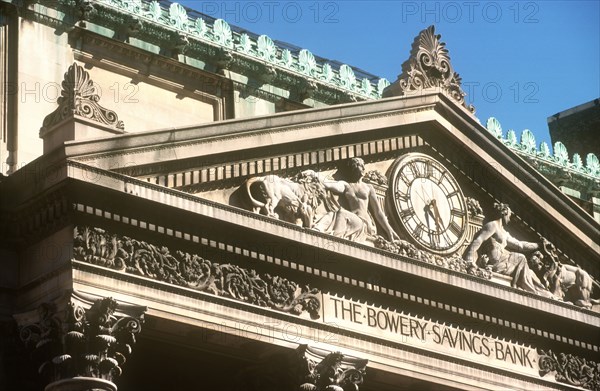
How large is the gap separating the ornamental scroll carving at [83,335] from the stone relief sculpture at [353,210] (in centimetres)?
594

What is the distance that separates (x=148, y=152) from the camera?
1308 inches

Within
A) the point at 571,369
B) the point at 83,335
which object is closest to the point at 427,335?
Answer: the point at 571,369

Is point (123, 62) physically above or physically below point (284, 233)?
above

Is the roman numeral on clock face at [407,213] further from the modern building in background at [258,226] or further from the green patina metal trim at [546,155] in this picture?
the green patina metal trim at [546,155]

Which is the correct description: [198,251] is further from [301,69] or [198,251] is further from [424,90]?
[301,69]

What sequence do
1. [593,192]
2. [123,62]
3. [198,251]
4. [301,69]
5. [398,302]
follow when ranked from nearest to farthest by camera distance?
[198,251] → [398,302] → [123,62] → [301,69] → [593,192]

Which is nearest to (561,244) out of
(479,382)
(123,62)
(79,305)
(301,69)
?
(479,382)

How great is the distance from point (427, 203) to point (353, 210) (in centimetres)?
244

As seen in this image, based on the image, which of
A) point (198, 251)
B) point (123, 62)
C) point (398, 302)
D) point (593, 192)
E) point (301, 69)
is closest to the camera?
point (198, 251)

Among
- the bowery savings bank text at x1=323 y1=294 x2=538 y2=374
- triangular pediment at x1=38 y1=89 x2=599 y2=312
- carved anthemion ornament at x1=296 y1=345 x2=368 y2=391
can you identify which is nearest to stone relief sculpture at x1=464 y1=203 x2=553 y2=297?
triangular pediment at x1=38 y1=89 x2=599 y2=312

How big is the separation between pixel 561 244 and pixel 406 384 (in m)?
6.94

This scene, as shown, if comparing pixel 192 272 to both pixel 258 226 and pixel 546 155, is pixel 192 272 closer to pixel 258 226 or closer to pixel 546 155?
pixel 258 226

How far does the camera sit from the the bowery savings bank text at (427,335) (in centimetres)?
3641

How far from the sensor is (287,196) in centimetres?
3603
